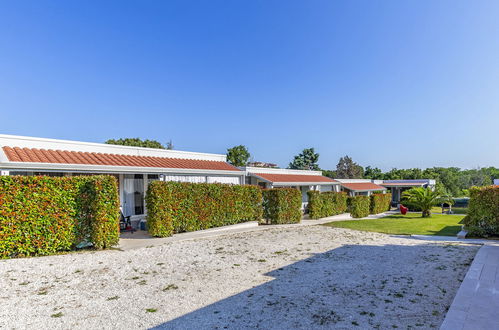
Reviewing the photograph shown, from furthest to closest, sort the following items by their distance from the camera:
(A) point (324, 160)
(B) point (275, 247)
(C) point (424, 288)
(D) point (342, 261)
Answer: (A) point (324, 160) → (B) point (275, 247) → (D) point (342, 261) → (C) point (424, 288)

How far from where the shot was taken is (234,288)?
19.5 ft

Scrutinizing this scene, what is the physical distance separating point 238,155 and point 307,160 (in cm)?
2019

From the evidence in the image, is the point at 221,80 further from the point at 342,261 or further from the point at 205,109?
the point at 342,261

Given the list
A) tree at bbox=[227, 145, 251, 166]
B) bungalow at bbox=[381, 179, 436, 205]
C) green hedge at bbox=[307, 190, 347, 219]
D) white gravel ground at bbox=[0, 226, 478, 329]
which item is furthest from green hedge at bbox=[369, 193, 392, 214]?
tree at bbox=[227, 145, 251, 166]

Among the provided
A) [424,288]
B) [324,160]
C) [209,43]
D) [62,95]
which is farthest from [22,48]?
[324,160]

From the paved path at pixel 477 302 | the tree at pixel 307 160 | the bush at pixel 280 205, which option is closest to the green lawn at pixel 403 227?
the bush at pixel 280 205

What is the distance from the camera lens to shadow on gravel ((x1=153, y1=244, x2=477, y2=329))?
4289 mm

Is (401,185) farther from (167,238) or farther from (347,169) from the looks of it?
(167,238)

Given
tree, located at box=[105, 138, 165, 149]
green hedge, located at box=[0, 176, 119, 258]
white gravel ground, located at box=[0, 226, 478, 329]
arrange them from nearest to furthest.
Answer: white gravel ground, located at box=[0, 226, 478, 329], green hedge, located at box=[0, 176, 119, 258], tree, located at box=[105, 138, 165, 149]

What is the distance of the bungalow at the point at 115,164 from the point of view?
11492 millimetres

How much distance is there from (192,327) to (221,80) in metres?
32.2

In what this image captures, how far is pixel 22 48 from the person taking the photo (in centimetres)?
1830

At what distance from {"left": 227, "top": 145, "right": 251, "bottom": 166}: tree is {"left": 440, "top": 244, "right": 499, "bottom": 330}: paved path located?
1761 inches

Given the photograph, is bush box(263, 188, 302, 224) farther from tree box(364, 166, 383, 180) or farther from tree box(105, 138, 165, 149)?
tree box(364, 166, 383, 180)
